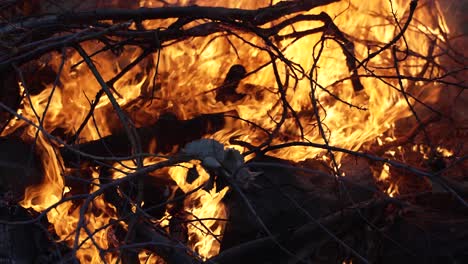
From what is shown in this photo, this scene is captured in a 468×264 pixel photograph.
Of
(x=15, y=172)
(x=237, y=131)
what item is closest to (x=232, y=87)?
(x=237, y=131)

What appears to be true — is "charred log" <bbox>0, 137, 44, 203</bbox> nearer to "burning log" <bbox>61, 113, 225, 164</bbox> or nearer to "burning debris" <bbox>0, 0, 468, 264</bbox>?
"burning debris" <bbox>0, 0, 468, 264</bbox>

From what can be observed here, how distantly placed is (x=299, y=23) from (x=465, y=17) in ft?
3.77

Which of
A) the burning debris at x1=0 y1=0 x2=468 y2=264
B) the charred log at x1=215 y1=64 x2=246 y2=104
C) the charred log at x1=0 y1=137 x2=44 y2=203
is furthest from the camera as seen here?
the charred log at x1=215 y1=64 x2=246 y2=104

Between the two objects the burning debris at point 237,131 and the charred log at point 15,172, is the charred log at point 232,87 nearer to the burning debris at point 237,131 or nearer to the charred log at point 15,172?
the burning debris at point 237,131

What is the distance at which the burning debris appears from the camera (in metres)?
2.51

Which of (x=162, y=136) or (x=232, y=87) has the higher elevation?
(x=232, y=87)

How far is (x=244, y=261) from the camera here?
2.45 m

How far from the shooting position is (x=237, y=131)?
312cm

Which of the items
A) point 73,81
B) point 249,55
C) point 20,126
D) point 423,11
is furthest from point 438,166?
point 20,126

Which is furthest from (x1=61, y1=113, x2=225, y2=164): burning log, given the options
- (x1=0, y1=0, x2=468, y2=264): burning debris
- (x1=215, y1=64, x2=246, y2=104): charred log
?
(x1=215, y1=64, x2=246, y2=104): charred log

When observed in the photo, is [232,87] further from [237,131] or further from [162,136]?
[162,136]

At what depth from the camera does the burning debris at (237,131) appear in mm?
2514

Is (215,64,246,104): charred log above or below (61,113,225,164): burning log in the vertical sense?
above

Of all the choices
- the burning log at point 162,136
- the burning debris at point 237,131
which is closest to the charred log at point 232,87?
the burning debris at point 237,131
